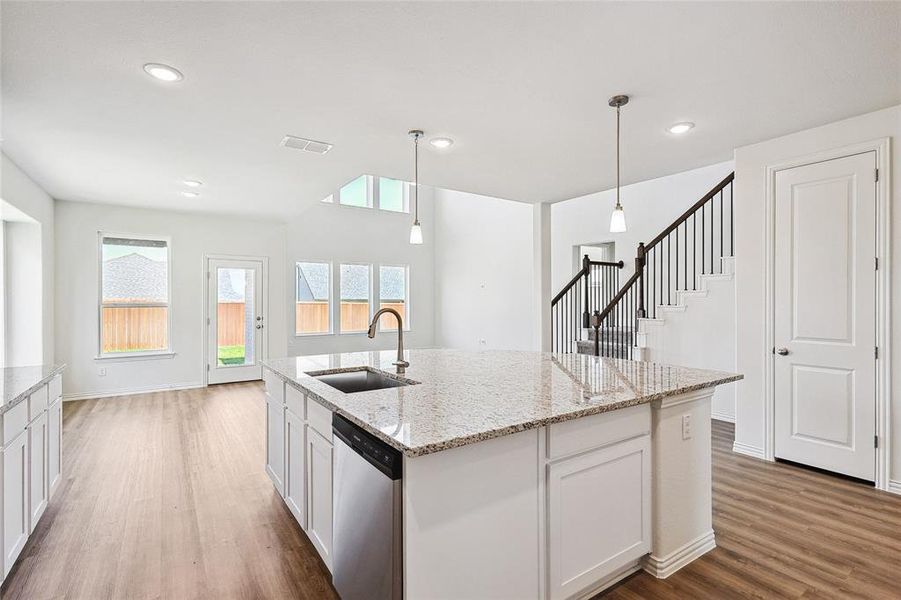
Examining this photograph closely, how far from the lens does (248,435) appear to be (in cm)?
443

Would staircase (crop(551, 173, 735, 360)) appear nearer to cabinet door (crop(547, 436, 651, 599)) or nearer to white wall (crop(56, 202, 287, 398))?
cabinet door (crop(547, 436, 651, 599))

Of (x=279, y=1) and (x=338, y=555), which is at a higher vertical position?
(x=279, y=1)

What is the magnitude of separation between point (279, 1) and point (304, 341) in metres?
7.31

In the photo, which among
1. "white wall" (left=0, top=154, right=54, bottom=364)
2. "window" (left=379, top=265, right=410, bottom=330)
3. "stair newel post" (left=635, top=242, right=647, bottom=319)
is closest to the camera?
"white wall" (left=0, top=154, right=54, bottom=364)

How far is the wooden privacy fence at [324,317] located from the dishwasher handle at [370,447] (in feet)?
21.9

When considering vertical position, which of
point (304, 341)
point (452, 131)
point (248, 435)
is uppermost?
point (452, 131)

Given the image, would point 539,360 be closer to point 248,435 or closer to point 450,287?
point 248,435

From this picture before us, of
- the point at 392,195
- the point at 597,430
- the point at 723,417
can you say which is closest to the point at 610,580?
the point at 597,430

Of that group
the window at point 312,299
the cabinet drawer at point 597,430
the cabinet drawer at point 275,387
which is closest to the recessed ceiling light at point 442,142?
the cabinet drawer at point 275,387

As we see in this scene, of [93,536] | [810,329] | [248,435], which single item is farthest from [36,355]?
[810,329]

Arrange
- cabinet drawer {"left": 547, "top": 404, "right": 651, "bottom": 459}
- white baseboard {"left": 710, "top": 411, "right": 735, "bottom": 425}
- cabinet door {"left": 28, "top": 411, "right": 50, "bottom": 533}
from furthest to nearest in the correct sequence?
white baseboard {"left": 710, "top": 411, "right": 735, "bottom": 425}, cabinet door {"left": 28, "top": 411, "right": 50, "bottom": 533}, cabinet drawer {"left": 547, "top": 404, "right": 651, "bottom": 459}

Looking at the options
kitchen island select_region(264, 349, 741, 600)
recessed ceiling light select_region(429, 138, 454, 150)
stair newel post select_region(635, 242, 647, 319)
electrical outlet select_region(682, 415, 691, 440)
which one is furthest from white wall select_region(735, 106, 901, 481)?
recessed ceiling light select_region(429, 138, 454, 150)

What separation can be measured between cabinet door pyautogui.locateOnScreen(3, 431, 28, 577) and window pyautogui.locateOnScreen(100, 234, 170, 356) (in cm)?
468

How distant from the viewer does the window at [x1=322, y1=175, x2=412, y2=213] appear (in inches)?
361
